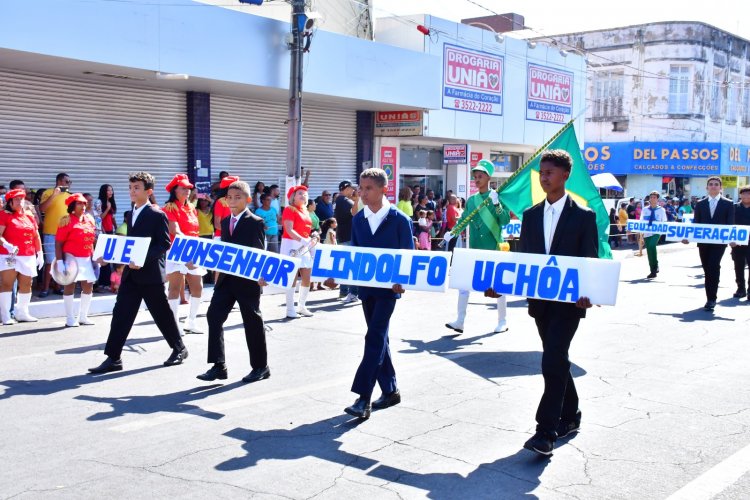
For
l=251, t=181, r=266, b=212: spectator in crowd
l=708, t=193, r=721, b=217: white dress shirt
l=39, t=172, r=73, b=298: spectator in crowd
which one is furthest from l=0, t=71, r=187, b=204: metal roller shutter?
l=708, t=193, r=721, b=217: white dress shirt

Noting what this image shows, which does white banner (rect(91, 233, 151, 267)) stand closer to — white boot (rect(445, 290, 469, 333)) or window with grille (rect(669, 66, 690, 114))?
white boot (rect(445, 290, 469, 333))

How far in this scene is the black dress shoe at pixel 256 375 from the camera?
7864 mm

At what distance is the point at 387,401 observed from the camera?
6980 millimetres

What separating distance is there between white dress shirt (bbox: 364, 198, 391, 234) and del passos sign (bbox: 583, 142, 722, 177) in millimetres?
34260

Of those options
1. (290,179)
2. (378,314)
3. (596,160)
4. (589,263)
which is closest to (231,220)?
(378,314)

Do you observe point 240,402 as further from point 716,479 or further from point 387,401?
point 716,479

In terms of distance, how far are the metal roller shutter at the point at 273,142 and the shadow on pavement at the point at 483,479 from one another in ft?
46.7

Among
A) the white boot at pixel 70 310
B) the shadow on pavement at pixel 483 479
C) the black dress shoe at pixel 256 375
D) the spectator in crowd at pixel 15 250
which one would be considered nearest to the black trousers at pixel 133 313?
the black dress shoe at pixel 256 375

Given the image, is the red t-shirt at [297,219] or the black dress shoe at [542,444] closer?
the black dress shoe at [542,444]

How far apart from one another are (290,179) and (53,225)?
4496 millimetres

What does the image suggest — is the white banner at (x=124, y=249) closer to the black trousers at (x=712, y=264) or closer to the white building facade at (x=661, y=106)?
the black trousers at (x=712, y=264)

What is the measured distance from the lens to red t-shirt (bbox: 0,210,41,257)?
10.9 metres

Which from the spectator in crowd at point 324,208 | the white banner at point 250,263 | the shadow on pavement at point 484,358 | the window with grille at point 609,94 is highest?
the window with grille at point 609,94

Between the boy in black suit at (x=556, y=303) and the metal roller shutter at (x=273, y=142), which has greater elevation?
the metal roller shutter at (x=273, y=142)
